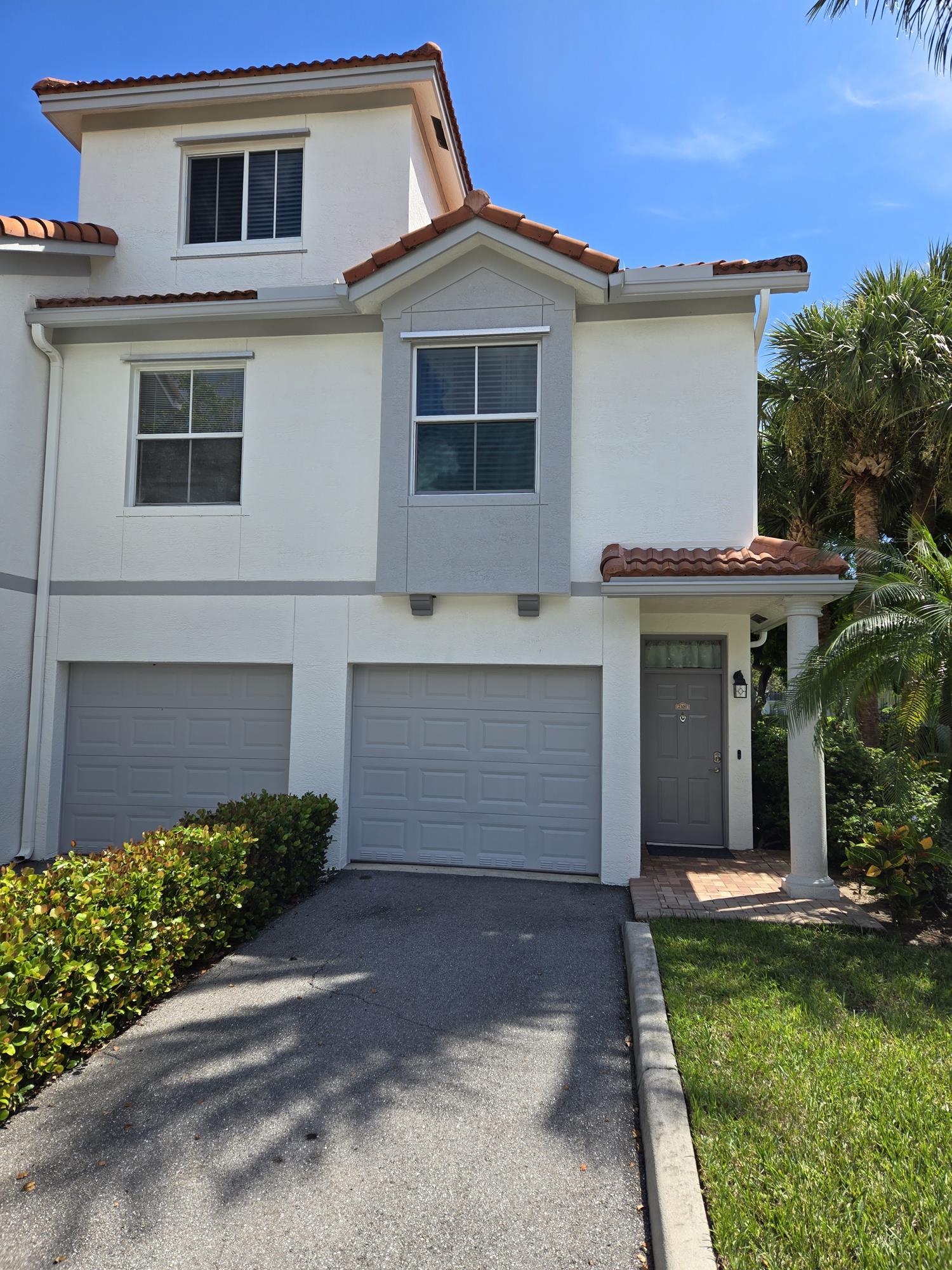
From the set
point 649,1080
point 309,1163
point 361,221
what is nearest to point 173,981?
point 309,1163

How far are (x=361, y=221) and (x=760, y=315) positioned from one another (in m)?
5.12

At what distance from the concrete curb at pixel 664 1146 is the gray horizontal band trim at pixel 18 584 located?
306 inches

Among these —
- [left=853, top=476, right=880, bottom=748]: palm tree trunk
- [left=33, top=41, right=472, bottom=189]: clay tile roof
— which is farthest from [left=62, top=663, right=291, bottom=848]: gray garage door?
[left=853, top=476, right=880, bottom=748]: palm tree trunk

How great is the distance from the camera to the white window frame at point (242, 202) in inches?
414

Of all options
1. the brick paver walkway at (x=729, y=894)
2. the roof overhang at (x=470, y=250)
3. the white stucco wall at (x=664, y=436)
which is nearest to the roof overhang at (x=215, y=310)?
the roof overhang at (x=470, y=250)

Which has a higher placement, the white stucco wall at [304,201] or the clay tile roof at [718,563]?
the white stucco wall at [304,201]

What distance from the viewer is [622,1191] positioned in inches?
139

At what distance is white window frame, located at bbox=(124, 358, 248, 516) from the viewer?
9539 millimetres

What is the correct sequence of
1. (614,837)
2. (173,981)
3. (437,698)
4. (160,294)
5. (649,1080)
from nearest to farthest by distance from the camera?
1. (649,1080)
2. (173,981)
3. (614,837)
4. (437,698)
5. (160,294)

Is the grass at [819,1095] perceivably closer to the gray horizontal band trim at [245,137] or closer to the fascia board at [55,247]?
the fascia board at [55,247]

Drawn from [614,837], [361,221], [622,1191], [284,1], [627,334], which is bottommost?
[622,1191]

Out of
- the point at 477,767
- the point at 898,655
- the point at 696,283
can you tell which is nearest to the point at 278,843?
the point at 477,767

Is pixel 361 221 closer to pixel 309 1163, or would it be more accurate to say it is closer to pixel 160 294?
pixel 160 294

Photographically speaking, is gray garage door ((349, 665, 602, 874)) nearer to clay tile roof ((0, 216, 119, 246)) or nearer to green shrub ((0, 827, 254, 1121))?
green shrub ((0, 827, 254, 1121))
